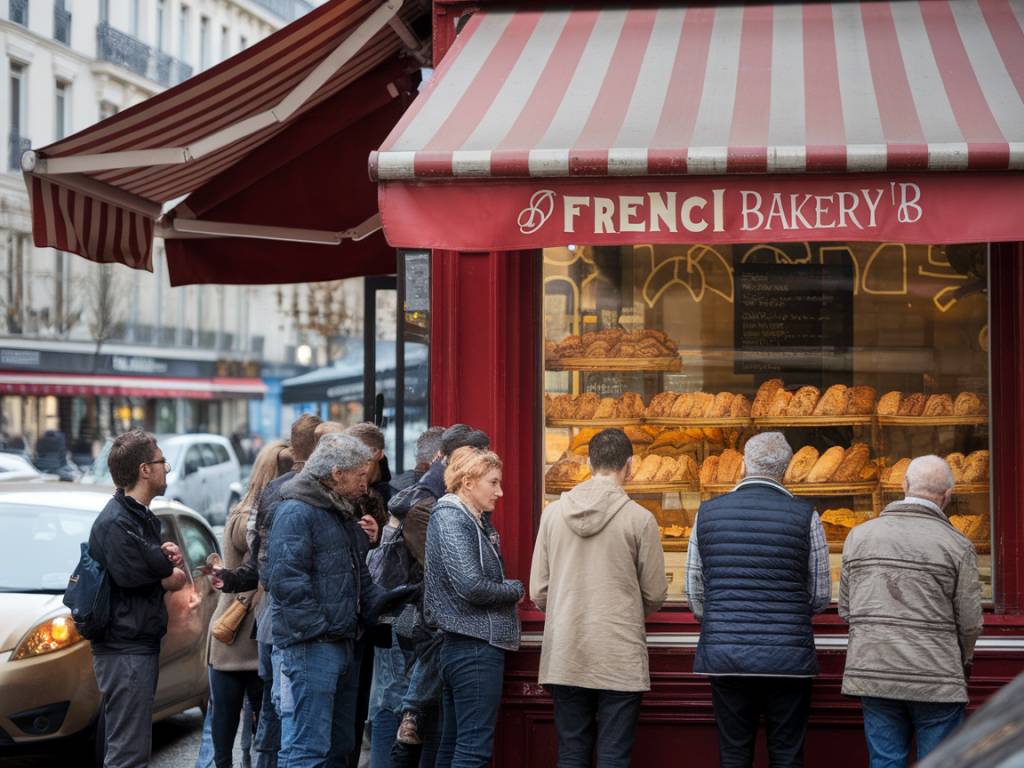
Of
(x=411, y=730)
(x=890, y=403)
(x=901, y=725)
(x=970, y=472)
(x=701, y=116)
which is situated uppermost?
(x=701, y=116)

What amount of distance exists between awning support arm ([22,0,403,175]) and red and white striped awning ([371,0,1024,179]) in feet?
2.49

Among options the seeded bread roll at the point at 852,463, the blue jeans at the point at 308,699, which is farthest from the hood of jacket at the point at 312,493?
the seeded bread roll at the point at 852,463

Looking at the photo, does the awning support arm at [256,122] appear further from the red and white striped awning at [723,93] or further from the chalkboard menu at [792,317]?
the chalkboard menu at [792,317]

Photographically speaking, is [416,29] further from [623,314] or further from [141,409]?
[141,409]

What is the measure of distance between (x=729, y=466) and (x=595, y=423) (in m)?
0.79

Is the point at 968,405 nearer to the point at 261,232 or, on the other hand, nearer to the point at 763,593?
the point at 763,593

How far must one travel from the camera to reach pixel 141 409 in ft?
150

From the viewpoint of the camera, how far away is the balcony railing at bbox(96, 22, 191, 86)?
42.8 meters

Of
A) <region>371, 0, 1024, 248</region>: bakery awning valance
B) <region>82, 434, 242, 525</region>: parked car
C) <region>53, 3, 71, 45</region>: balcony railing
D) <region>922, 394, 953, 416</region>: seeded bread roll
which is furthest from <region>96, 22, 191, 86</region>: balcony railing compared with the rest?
<region>922, 394, 953, 416</region>: seeded bread roll

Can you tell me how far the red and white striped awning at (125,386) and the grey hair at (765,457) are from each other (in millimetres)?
34470

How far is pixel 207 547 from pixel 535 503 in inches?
133

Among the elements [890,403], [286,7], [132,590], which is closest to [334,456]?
[132,590]

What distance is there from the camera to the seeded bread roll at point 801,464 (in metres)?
7.52

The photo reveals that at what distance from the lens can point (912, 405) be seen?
7574 mm
